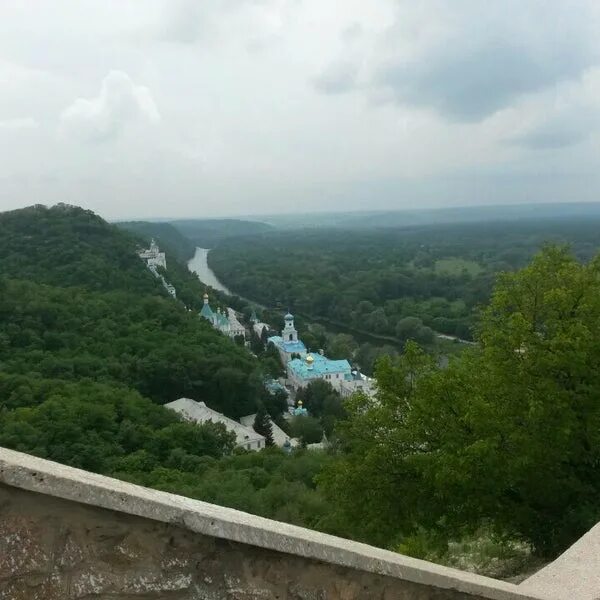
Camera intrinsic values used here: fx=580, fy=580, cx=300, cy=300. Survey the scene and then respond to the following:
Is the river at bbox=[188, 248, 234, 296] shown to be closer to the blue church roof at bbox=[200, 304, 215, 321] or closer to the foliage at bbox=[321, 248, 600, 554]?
the blue church roof at bbox=[200, 304, 215, 321]

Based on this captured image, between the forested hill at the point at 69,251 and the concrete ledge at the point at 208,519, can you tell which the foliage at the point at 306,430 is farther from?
the concrete ledge at the point at 208,519

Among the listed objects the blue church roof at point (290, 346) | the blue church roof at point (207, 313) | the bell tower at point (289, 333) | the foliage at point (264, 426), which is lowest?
the foliage at point (264, 426)

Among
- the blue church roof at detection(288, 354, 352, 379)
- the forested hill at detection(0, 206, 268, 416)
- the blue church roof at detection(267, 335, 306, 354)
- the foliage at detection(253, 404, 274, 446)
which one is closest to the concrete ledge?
the foliage at detection(253, 404, 274, 446)

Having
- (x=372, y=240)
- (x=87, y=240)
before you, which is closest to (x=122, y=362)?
(x=87, y=240)

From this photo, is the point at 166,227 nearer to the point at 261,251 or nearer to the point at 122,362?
the point at 261,251

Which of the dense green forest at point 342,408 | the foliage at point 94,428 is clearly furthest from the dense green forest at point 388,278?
the foliage at point 94,428

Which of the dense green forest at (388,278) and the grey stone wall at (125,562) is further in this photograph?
the dense green forest at (388,278)
